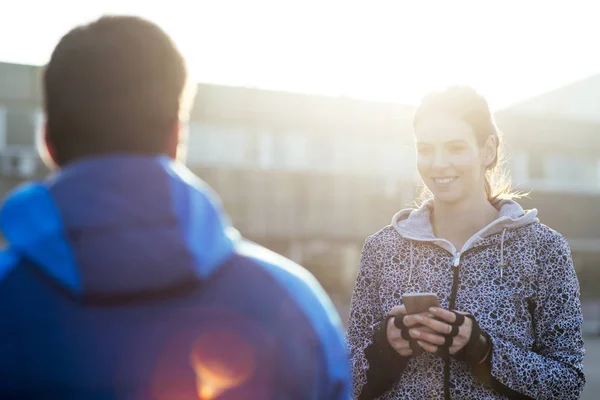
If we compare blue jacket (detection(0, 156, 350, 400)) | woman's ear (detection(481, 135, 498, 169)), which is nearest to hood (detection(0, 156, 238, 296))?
Result: blue jacket (detection(0, 156, 350, 400))

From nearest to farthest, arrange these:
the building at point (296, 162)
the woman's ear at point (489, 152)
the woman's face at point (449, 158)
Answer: the woman's face at point (449, 158), the woman's ear at point (489, 152), the building at point (296, 162)

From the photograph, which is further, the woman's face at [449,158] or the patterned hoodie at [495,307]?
the woman's face at [449,158]

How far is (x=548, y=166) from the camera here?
26125mm

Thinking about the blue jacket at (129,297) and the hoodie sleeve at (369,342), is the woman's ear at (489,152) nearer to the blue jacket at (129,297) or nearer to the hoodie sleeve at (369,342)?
the hoodie sleeve at (369,342)

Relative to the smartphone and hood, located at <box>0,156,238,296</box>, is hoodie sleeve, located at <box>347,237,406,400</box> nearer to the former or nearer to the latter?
the smartphone

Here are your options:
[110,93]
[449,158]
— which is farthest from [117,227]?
[449,158]

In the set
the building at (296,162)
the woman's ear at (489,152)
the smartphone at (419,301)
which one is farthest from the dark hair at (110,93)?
the building at (296,162)

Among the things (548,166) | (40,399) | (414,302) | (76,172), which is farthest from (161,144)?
(548,166)

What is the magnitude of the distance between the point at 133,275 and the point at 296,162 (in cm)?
2147

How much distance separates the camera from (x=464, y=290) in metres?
2.84

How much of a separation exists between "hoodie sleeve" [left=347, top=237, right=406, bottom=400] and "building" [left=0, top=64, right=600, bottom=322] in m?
17.1

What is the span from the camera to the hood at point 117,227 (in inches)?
44.4

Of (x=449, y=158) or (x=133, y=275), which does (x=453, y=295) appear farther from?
(x=133, y=275)

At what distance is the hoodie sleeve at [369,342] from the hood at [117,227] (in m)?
1.71
